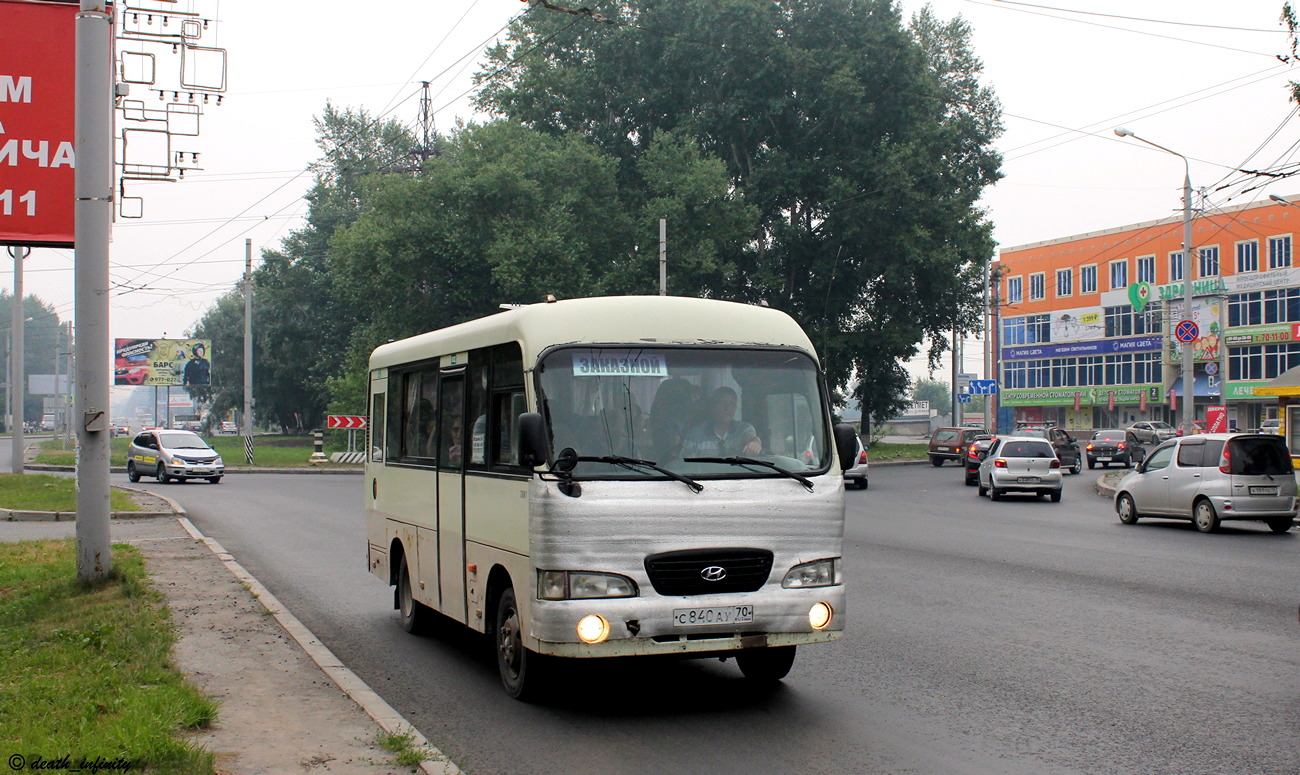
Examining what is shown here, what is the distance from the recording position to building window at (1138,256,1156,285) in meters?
A: 74.1

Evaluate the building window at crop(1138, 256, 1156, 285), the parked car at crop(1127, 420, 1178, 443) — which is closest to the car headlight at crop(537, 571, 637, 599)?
the parked car at crop(1127, 420, 1178, 443)

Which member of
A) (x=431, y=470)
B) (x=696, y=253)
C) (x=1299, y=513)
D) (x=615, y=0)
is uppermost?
(x=615, y=0)

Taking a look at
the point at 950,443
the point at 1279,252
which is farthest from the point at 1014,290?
the point at 950,443

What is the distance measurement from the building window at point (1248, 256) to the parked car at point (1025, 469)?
43602 millimetres

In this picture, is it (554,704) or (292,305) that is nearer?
(554,704)

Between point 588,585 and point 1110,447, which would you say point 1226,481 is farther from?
point 1110,447

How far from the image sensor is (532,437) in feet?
22.5

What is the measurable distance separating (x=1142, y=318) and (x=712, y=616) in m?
74.7

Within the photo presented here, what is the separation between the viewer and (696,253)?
46.1 metres

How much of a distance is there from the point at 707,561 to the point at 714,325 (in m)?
1.63

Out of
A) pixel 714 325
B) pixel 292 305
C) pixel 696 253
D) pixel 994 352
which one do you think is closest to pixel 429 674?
pixel 714 325

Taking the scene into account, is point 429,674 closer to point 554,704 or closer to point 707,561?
point 554,704

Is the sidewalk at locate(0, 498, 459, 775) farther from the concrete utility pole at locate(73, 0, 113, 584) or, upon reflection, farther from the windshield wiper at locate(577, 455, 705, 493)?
the windshield wiper at locate(577, 455, 705, 493)

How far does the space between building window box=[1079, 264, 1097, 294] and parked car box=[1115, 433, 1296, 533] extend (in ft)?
199
